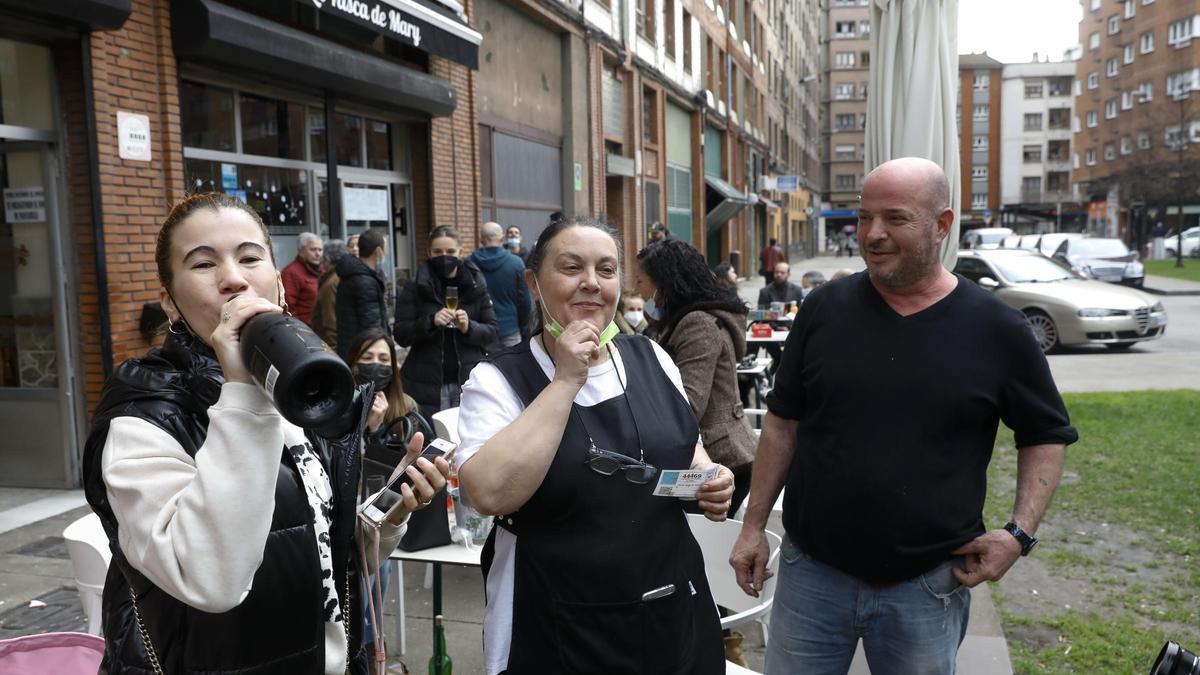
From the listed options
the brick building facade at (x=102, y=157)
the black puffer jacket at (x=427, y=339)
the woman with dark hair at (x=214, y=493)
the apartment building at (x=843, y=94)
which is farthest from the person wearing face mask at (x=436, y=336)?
the apartment building at (x=843, y=94)

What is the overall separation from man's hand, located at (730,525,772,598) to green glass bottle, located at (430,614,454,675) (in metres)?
1.26

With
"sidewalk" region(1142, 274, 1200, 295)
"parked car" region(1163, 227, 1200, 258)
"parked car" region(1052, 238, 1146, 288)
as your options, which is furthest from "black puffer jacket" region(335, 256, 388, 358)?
"parked car" region(1163, 227, 1200, 258)

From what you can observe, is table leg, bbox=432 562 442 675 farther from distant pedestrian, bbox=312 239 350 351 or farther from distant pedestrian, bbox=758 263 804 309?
distant pedestrian, bbox=758 263 804 309

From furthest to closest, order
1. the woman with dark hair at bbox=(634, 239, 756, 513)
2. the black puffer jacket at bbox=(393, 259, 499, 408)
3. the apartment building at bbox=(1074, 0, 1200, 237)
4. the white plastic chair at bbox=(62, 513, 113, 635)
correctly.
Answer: the apartment building at bbox=(1074, 0, 1200, 237)
the black puffer jacket at bbox=(393, 259, 499, 408)
the woman with dark hair at bbox=(634, 239, 756, 513)
the white plastic chair at bbox=(62, 513, 113, 635)

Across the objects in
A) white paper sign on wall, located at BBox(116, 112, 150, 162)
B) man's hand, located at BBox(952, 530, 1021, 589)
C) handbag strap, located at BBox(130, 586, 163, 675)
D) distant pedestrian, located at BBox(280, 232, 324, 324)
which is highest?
white paper sign on wall, located at BBox(116, 112, 150, 162)

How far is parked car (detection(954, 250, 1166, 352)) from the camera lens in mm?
13773

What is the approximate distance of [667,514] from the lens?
7.08ft

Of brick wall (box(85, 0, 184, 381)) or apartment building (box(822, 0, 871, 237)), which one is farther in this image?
apartment building (box(822, 0, 871, 237))

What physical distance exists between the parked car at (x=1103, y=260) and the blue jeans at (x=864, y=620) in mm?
23823

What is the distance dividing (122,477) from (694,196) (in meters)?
24.8

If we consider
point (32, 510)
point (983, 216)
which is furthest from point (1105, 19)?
point (32, 510)

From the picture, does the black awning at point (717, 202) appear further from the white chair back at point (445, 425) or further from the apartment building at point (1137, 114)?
the apartment building at point (1137, 114)

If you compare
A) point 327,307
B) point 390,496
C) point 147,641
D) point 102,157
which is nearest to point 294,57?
point 102,157

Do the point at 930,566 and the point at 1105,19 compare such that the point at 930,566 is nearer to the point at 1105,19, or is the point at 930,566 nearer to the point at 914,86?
the point at 914,86
